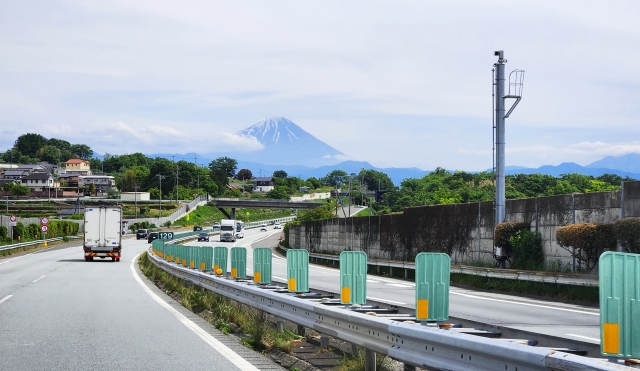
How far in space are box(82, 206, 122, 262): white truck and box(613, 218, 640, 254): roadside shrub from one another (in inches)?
1235

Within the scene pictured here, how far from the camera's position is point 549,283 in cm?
2239

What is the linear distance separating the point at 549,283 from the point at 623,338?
17.2 meters

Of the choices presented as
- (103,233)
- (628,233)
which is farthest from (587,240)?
(103,233)

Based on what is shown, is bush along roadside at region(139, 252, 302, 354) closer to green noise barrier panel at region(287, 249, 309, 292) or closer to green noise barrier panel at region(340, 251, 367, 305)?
green noise barrier panel at region(287, 249, 309, 292)

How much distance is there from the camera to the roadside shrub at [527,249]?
981 inches

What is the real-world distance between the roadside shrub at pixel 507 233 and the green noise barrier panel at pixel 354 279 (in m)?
16.0

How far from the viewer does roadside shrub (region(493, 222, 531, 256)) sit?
25.8 m

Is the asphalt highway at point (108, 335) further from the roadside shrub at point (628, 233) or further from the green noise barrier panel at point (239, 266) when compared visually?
the roadside shrub at point (628, 233)

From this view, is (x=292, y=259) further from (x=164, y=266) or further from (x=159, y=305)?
(x=164, y=266)

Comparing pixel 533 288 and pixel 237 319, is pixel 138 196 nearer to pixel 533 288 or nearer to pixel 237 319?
pixel 533 288

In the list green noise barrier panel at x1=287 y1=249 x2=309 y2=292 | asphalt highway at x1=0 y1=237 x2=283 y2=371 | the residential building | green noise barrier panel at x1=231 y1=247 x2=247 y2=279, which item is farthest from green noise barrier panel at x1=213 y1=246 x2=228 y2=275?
the residential building

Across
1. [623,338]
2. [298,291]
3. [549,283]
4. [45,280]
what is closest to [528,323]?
[298,291]

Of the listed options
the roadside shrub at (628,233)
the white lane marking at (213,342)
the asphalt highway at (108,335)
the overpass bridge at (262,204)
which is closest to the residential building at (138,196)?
the overpass bridge at (262,204)

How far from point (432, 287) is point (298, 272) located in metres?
4.82
